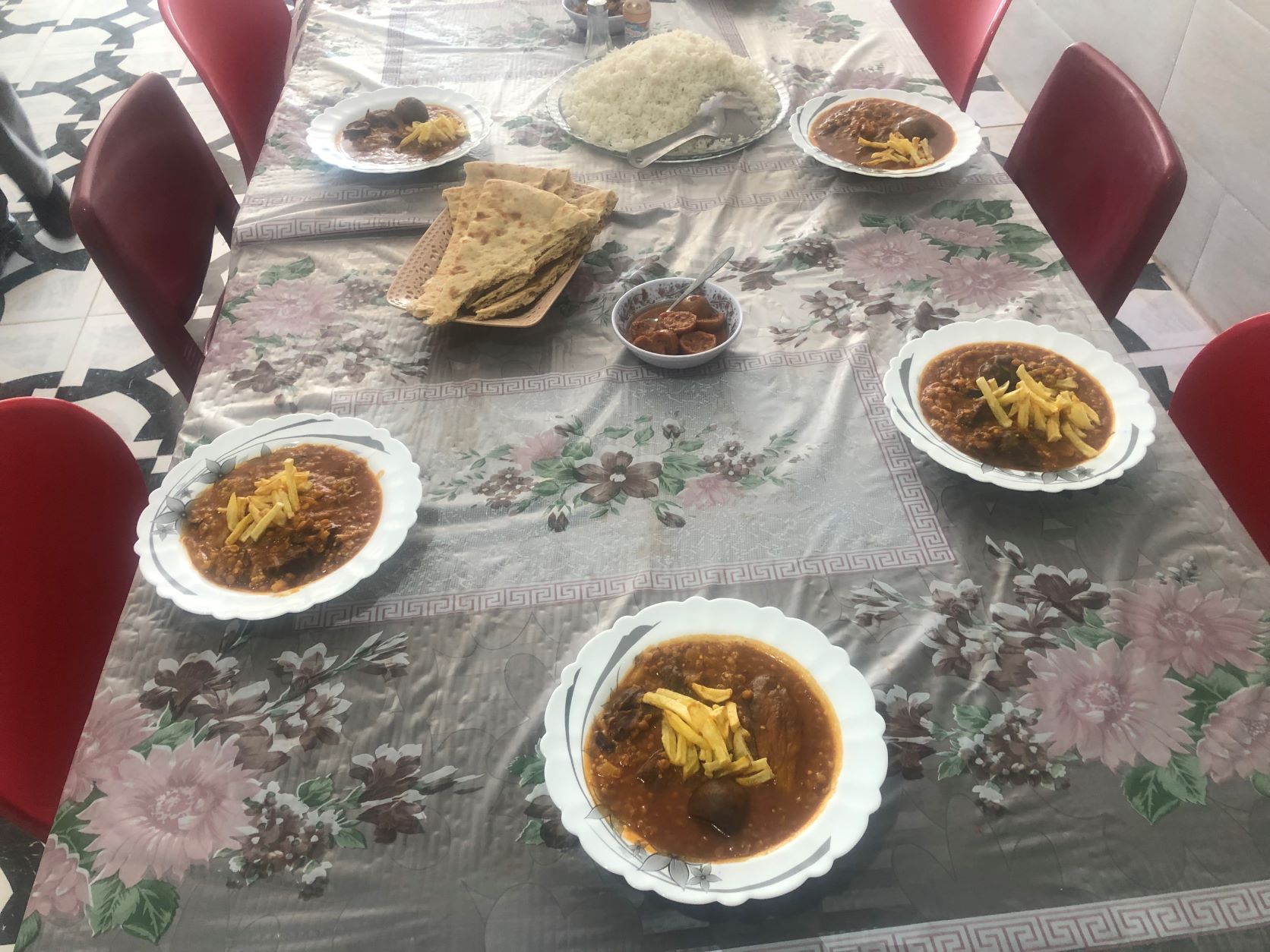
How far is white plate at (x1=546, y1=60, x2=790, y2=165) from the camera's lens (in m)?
1.56

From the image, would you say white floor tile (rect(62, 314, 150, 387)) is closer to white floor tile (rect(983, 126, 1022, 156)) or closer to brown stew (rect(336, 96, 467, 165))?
brown stew (rect(336, 96, 467, 165))

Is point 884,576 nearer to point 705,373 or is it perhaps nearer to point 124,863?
point 705,373

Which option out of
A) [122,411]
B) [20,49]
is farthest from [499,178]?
[20,49]

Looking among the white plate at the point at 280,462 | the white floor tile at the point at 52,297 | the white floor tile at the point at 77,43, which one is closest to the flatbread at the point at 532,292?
the white plate at the point at 280,462

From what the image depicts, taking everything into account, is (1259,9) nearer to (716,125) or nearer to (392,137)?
(716,125)

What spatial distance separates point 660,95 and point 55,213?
2.51 meters

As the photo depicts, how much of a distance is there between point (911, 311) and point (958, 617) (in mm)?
533

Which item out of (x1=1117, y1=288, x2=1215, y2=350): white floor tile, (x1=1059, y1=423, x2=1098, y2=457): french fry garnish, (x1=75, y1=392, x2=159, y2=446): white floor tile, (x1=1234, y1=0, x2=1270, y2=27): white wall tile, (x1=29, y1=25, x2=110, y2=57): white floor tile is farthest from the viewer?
(x1=29, y1=25, x2=110, y2=57): white floor tile

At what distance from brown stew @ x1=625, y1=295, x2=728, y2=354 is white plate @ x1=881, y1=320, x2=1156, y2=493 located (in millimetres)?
255

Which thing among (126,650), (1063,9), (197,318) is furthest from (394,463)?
(1063,9)

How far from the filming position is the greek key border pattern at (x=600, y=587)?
0.89m

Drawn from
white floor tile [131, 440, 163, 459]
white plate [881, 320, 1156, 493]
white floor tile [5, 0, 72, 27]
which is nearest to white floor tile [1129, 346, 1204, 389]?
white plate [881, 320, 1156, 493]

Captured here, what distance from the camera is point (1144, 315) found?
2.49 metres

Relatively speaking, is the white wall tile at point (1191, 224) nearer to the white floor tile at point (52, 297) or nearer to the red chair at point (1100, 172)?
the red chair at point (1100, 172)
